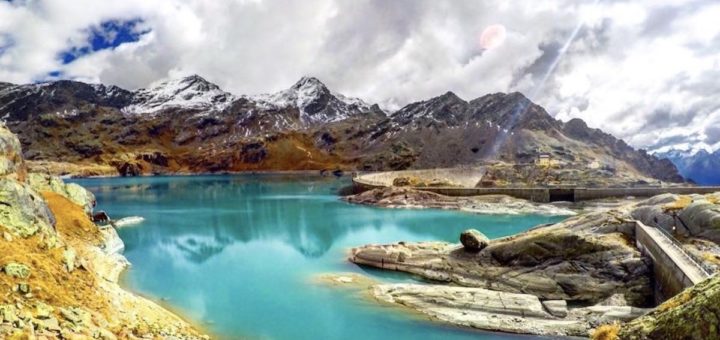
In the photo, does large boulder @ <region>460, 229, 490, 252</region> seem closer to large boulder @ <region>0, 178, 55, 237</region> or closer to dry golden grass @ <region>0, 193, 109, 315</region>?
dry golden grass @ <region>0, 193, 109, 315</region>

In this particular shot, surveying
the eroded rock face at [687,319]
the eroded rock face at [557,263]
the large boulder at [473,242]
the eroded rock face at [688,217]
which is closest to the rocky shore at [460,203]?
the eroded rock face at [688,217]

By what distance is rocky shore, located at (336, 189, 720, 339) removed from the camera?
1101 inches

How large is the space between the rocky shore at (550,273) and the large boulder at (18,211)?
66.4 feet

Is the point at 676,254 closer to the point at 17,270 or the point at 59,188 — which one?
the point at 17,270

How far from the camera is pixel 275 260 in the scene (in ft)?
156

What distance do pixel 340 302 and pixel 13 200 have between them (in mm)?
19454

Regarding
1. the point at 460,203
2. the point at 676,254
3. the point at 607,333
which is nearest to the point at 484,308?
the point at 676,254

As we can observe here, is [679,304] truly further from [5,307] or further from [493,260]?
[493,260]

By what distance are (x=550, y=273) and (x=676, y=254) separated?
7652 millimetres

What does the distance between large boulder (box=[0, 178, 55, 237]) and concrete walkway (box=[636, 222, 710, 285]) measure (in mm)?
32317

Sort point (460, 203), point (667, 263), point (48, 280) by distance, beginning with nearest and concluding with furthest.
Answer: point (48, 280), point (667, 263), point (460, 203)

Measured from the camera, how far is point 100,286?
997 inches

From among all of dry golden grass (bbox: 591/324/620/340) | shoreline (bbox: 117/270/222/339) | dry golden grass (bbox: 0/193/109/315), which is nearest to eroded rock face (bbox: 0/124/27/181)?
shoreline (bbox: 117/270/222/339)

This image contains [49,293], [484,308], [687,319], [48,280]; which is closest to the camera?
[687,319]
